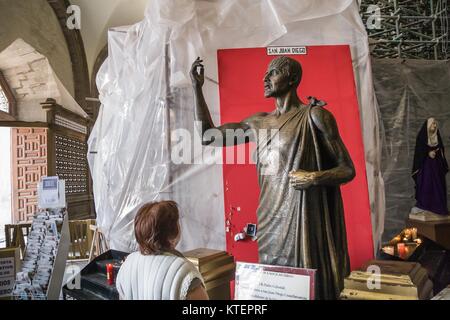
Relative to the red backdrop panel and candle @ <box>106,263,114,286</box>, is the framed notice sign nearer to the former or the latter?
candle @ <box>106,263,114,286</box>

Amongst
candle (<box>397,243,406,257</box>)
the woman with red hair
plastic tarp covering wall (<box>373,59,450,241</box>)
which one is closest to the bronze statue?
the woman with red hair

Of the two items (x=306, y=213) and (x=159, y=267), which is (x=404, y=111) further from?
(x=159, y=267)

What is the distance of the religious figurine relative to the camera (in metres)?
3.26

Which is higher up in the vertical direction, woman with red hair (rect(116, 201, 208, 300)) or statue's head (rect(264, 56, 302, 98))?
statue's head (rect(264, 56, 302, 98))

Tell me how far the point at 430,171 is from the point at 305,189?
284 centimetres

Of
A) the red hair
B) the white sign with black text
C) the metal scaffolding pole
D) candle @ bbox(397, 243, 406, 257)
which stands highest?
the metal scaffolding pole

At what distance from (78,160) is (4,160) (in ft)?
3.85

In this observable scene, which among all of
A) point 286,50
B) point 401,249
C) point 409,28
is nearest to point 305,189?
point 286,50

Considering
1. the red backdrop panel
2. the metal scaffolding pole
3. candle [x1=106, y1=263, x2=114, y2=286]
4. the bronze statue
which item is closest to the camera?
the bronze statue

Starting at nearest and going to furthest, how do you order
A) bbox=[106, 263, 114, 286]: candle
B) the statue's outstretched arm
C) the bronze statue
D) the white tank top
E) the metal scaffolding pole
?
1. the white tank top
2. the bronze statue
3. the statue's outstretched arm
4. bbox=[106, 263, 114, 286]: candle
5. the metal scaffolding pole

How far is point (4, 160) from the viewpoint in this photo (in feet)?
13.6

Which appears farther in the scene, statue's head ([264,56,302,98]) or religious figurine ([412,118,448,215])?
religious figurine ([412,118,448,215])

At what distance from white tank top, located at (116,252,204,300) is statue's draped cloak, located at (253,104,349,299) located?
1.03ft
